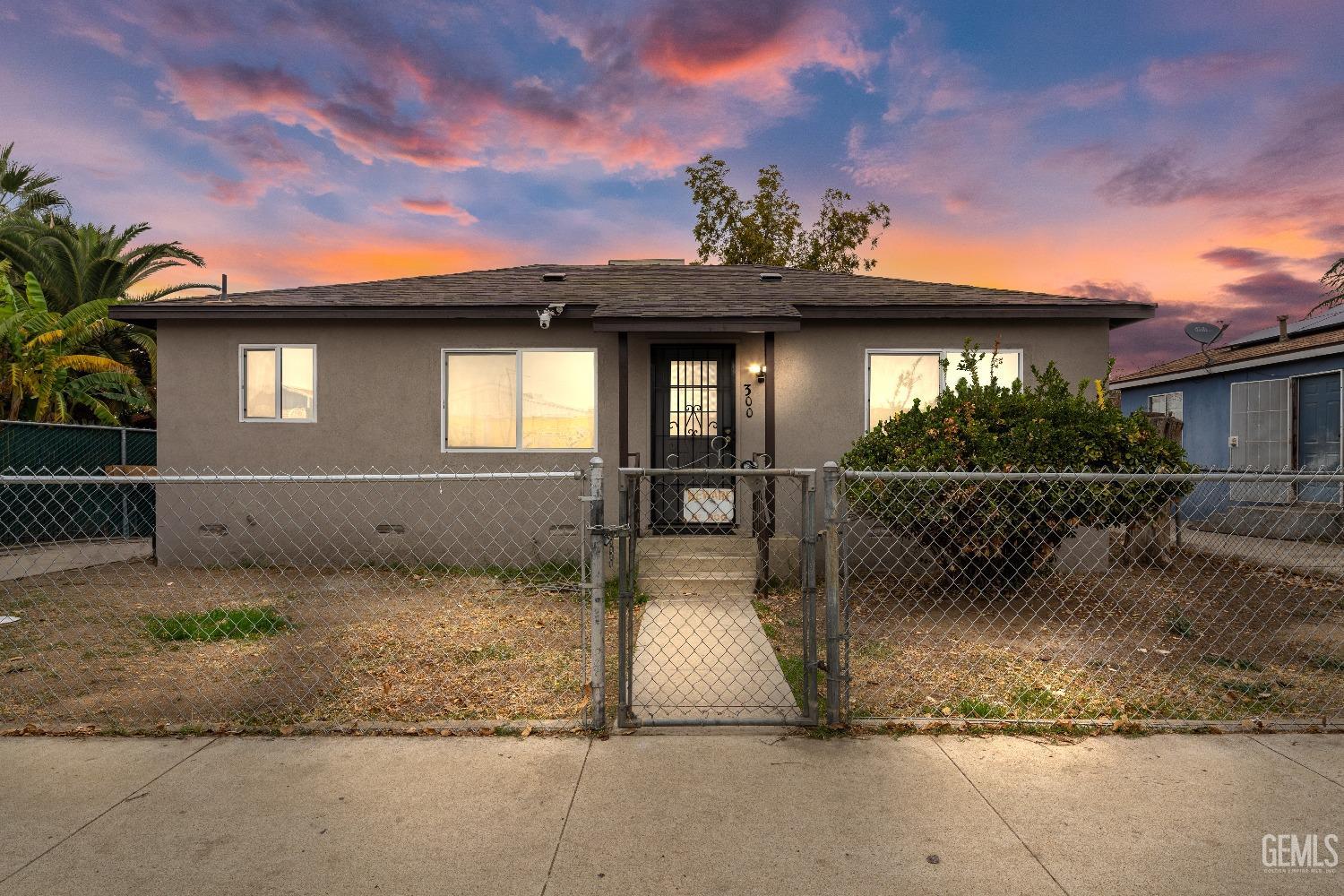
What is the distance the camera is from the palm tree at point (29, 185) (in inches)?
842

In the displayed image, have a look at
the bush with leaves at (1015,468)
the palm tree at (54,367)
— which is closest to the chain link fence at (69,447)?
the palm tree at (54,367)

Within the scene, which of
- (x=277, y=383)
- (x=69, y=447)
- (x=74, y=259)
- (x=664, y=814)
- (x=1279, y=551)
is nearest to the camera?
(x=664, y=814)

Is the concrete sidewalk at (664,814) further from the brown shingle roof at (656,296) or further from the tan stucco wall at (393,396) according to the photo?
the brown shingle roof at (656,296)

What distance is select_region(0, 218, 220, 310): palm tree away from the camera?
16203 mm

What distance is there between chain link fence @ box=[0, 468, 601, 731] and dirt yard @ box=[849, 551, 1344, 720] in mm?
2529

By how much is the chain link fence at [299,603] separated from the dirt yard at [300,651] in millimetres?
23

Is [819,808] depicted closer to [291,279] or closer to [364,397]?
[364,397]

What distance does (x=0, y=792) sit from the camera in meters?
3.10

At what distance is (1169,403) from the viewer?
15555 millimetres

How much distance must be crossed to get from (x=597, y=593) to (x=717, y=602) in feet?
11.6

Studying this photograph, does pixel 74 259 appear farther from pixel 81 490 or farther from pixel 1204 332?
pixel 1204 332

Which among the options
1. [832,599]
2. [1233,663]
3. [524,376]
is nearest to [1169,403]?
[1233,663]

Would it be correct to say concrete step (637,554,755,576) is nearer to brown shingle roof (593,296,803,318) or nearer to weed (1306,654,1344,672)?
brown shingle roof (593,296,803,318)

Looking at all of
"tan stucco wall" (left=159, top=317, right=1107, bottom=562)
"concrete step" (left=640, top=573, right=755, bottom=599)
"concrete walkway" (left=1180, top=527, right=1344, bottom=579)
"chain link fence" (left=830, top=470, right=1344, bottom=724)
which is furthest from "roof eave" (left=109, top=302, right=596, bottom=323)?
"concrete walkway" (left=1180, top=527, right=1344, bottom=579)
